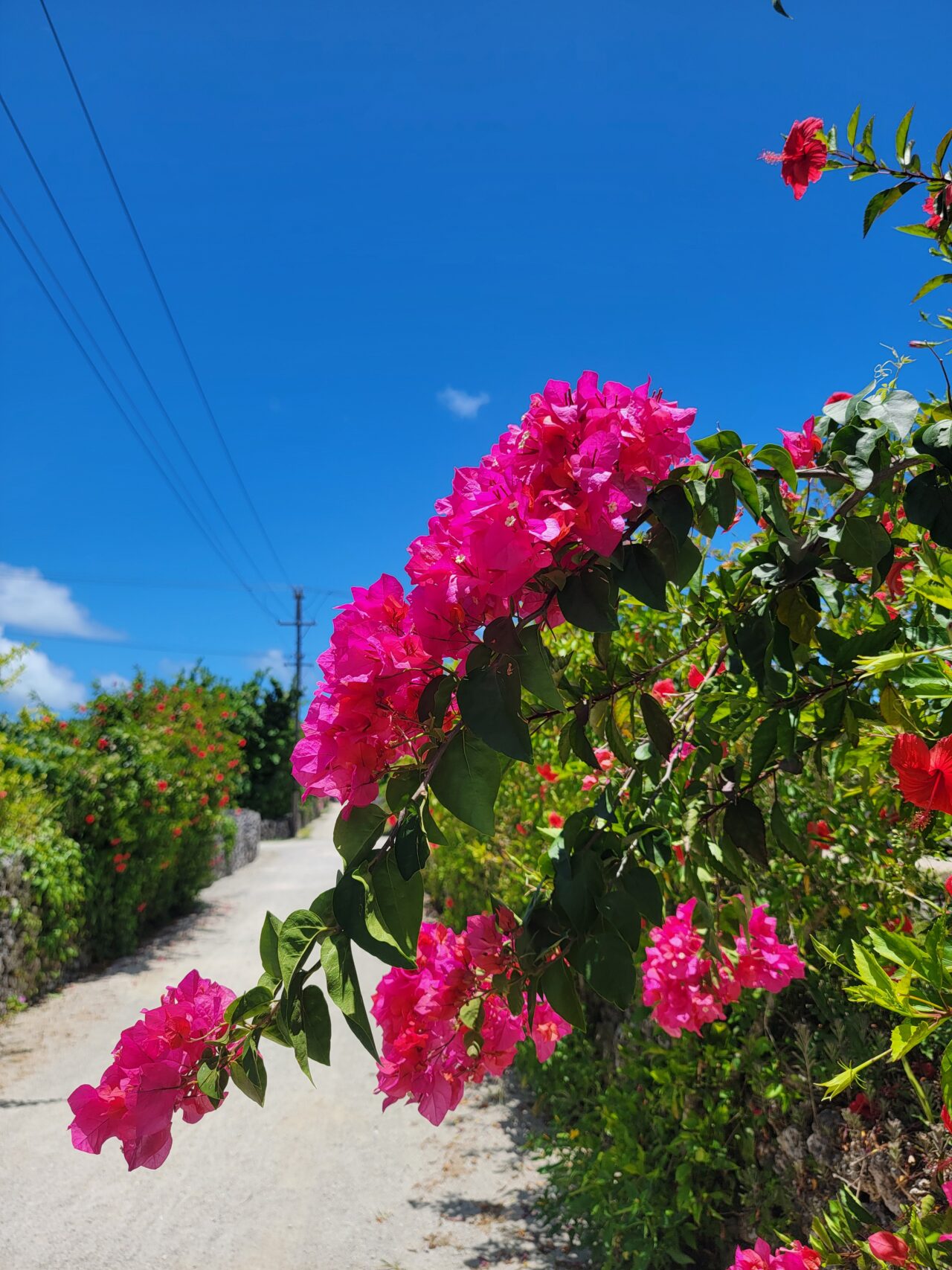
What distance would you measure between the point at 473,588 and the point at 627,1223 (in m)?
2.56

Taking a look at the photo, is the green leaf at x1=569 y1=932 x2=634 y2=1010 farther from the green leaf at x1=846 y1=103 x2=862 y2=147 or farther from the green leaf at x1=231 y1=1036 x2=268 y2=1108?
the green leaf at x1=846 y1=103 x2=862 y2=147

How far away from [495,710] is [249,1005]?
455 mm

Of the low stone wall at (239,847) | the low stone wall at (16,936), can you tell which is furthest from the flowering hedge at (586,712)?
the low stone wall at (239,847)

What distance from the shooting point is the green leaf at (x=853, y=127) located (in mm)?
1774

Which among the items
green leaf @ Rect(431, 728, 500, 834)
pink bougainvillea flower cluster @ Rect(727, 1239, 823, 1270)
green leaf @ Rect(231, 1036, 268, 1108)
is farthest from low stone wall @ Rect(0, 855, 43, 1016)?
green leaf @ Rect(431, 728, 500, 834)

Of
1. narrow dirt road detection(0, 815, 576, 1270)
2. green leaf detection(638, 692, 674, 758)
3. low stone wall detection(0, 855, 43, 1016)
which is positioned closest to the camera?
green leaf detection(638, 692, 674, 758)

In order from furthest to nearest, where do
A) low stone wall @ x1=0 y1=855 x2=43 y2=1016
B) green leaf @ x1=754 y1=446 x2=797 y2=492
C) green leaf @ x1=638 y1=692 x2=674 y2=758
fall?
low stone wall @ x1=0 y1=855 x2=43 y2=1016
green leaf @ x1=638 y1=692 x2=674 y2=758
green leaf @ x1=754 y1=446 x2=797 y2=492

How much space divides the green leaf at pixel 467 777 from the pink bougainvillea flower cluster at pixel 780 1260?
1.19 m

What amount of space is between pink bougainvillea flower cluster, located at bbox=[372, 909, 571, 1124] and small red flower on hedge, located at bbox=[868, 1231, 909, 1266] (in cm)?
64

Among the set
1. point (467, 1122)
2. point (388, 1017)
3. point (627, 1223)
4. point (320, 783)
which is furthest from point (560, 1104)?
point (320, 783)

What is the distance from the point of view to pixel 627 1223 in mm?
2512

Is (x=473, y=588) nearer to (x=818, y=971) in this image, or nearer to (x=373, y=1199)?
(x=818, y=971)

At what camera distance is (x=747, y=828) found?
1.36 m

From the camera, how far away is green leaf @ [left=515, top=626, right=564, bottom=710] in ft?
2.83
